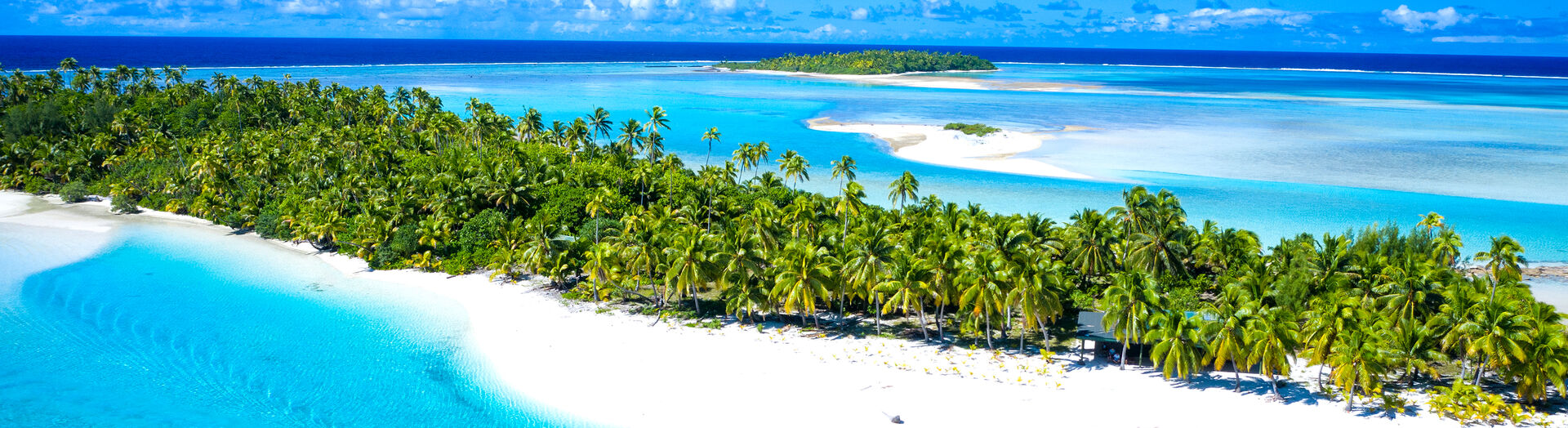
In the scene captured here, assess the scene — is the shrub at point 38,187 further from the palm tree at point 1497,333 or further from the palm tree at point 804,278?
the palm tree at point 1497,333

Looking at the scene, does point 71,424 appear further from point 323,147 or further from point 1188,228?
point 1188,228

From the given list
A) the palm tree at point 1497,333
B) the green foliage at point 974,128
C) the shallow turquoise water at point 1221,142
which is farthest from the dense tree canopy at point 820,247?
the green foliage at point 974,128

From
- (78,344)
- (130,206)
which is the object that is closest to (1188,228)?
(78,344)

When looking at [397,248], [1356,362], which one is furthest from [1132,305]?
[397,248]

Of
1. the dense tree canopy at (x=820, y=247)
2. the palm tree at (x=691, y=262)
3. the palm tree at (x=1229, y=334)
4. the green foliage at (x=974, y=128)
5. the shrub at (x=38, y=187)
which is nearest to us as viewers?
the palm tree at (x=1229, y=334)

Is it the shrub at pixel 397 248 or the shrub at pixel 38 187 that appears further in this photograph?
the shrub at pixel 38 187

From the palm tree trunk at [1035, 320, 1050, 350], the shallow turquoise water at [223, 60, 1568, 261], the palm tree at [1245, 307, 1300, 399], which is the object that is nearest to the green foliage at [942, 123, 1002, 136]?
the shallow turquoise water at [223, 60, 1568, 261]

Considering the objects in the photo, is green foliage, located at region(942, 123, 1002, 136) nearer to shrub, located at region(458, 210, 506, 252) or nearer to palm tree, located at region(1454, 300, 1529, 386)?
shrub, located at region(458, 210, 506, 252)
